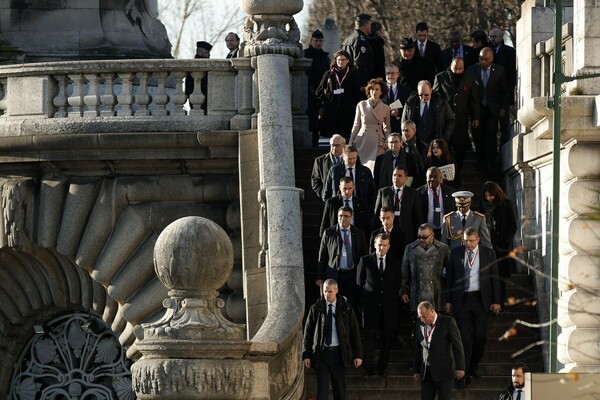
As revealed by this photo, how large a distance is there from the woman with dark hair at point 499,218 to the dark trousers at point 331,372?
8.57ft

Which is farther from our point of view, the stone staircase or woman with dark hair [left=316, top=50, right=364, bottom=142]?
woman with dark hair [left=316, top=50, right=364, bottom=142]

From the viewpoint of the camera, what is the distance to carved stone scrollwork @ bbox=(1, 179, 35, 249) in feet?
85.6

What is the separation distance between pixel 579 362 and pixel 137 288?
6.48 m

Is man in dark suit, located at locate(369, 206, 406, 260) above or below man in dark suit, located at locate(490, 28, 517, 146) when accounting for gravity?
below

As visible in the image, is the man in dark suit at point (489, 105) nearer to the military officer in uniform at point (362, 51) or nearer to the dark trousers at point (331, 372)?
the military officer in uniform at point (362, 51)

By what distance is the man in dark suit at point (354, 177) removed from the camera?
23.4 metres

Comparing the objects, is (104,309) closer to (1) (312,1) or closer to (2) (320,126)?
(2) (320,126)

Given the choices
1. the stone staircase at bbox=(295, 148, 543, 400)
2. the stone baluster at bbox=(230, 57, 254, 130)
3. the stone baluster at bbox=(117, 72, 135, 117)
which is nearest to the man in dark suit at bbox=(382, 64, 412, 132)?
the stone baluster at bbox=(230, 57, 254, 130)

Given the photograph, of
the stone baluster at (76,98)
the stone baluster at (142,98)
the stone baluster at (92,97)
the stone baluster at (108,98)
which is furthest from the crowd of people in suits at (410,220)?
the stone baluster at (76,98)

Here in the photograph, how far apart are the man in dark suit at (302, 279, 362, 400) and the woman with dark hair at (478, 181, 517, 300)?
238 centimetres

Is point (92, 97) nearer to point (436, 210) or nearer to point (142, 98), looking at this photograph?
point (142, 98)

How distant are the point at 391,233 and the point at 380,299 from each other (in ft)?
2.65

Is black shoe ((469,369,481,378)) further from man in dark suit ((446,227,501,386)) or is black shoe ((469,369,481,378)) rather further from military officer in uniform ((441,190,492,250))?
military officer in uniform ((441,190,492,250))

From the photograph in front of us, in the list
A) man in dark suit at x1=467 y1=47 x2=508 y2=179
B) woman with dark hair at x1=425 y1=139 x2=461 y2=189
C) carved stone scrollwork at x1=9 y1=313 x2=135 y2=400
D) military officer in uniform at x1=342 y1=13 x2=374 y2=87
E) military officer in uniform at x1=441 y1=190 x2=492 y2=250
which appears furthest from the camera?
military officer in uniform at x1=342 y1=13 x2=374 y2=87
